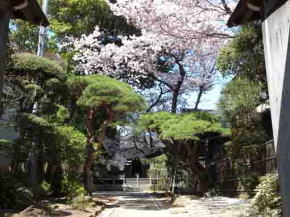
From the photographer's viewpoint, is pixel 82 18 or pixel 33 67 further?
pixel 82 18

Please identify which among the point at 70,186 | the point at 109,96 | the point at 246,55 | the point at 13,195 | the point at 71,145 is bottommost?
the point at 13,195

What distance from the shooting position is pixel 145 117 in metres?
21.2

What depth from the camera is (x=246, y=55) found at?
36.4 ft

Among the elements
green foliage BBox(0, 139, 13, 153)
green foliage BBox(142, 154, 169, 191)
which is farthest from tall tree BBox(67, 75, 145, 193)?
green foliage BBox(142, 154, 169, 191)

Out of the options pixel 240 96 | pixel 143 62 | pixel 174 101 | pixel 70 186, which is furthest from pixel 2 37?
pixel 174 101

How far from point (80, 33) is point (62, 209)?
15098mm

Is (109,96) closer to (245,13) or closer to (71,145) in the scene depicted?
(71,145)

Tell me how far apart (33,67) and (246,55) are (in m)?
7.11

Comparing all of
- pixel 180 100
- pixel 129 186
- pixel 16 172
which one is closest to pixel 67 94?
pixel 16 172

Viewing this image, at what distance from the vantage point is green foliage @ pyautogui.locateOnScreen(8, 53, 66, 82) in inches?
569

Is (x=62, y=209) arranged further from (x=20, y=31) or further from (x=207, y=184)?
(x=20, y=31)

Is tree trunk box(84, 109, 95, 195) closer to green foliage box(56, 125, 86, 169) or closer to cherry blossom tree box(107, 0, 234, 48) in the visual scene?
green foliage box(56, 125, 86, 169)

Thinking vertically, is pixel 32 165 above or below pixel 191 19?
below

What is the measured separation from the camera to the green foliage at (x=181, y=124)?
18844mm
